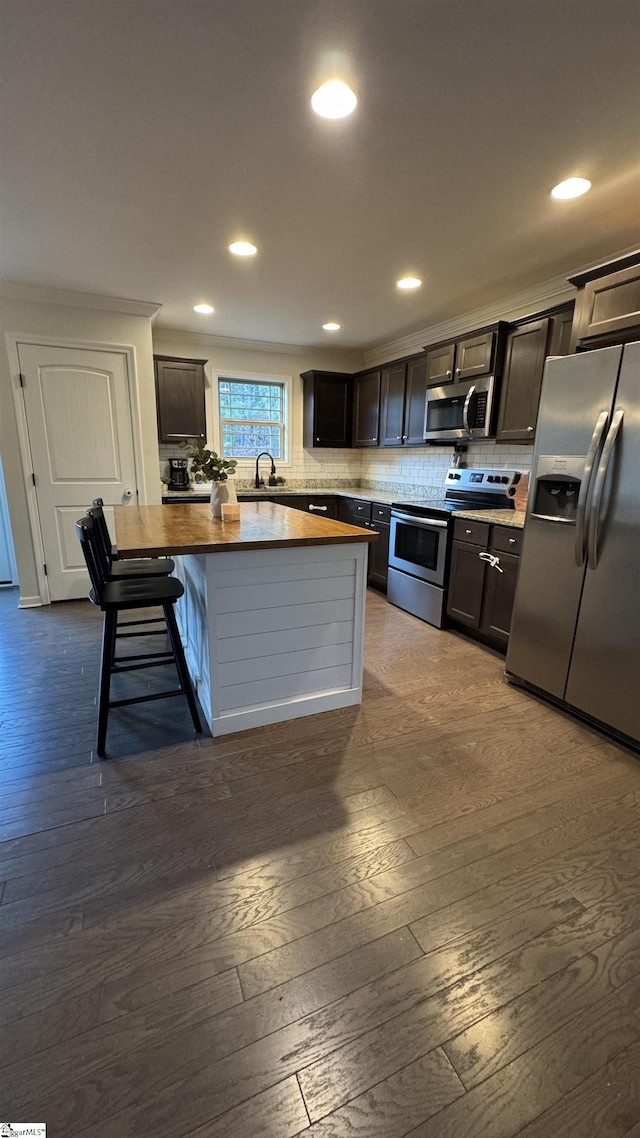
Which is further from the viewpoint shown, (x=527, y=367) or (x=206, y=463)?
(x=527, y=367)

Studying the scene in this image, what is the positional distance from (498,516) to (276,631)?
1834mm

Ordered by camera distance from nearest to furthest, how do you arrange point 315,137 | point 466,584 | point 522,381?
point 315,137, point 522,381, point 466,584

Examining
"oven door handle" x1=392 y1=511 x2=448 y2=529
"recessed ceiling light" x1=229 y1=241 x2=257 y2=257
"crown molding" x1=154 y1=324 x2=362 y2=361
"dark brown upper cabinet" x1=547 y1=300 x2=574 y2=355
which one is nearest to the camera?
"recessed ceiling light" x1=229 y1=241 x2=257 y2=257

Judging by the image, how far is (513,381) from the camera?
10.6 feet

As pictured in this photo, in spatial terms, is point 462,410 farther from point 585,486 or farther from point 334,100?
point 334,100

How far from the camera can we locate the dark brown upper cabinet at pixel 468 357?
329 centimetres

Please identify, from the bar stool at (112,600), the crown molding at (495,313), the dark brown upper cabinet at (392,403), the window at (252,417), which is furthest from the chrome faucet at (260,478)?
the bar stool at (112,600)

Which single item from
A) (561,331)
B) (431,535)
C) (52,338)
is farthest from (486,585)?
(52,338)

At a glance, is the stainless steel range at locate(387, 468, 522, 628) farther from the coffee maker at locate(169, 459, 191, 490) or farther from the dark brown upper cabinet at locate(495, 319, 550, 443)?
the coffee maker at locate(169, 459, 191, 490)

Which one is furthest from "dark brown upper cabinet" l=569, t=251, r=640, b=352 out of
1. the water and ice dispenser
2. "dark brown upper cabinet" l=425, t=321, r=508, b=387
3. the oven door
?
the oven door

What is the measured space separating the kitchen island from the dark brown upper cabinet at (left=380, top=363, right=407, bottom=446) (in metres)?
2.49

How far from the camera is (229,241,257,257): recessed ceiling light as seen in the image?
270 centimetres

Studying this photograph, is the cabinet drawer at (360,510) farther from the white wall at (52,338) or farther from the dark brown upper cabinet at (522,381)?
the white wall at (52,338)

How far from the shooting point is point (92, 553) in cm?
200
